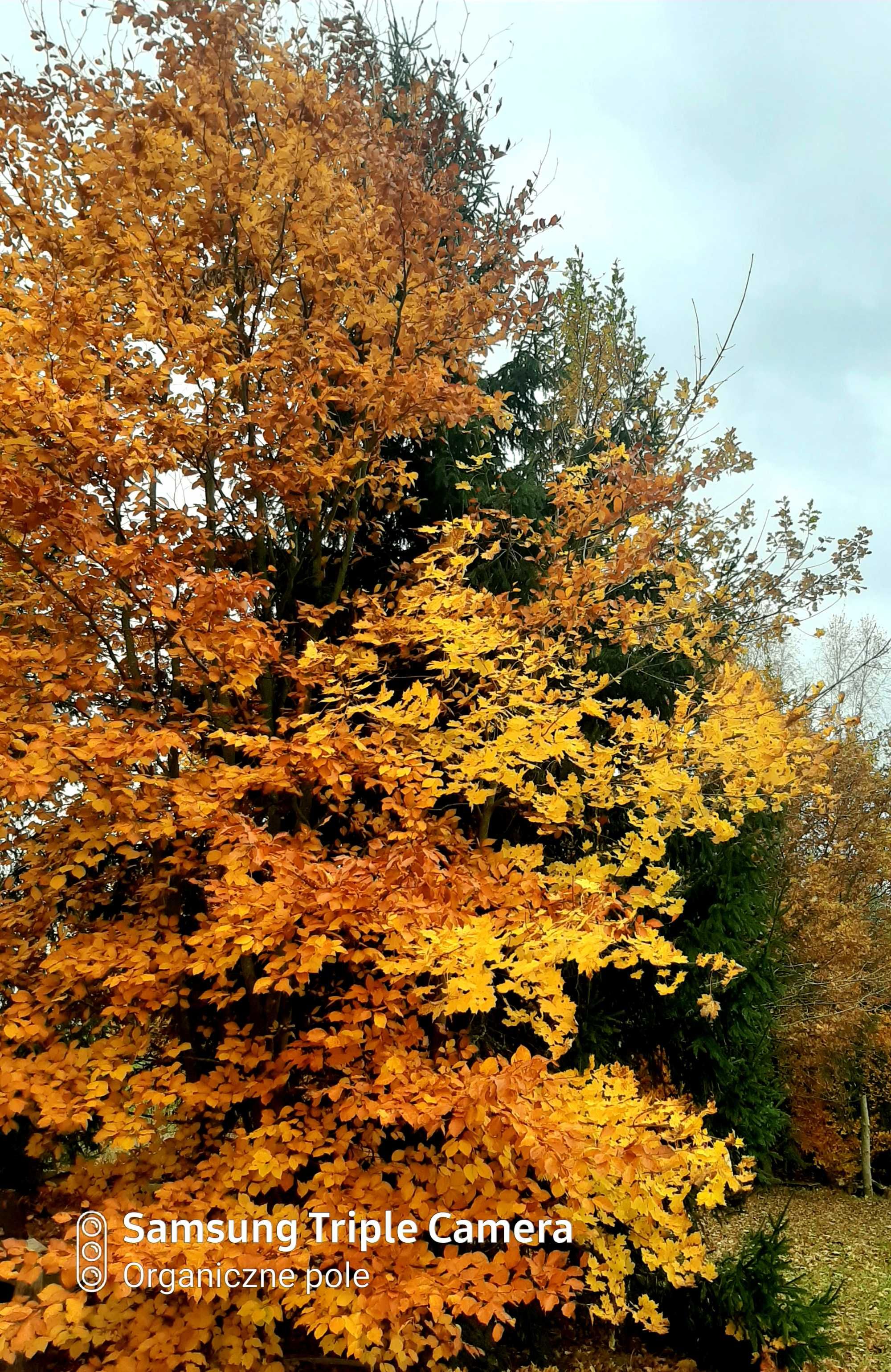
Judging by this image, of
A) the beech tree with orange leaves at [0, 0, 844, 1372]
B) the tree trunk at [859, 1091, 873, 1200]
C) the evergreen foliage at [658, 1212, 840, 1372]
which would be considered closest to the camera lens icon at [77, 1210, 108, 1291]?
the beech tree with orange leaves at [0, 0, 844, 1372]

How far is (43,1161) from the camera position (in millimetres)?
6242

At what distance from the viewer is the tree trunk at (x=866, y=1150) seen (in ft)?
49.2

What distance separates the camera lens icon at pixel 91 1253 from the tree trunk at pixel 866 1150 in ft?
51.8

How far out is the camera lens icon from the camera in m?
2.71

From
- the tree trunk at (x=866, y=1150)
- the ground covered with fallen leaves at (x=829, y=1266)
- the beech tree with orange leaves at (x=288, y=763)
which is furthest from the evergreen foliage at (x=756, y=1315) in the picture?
the tree trunk at (x=866, y=1150)

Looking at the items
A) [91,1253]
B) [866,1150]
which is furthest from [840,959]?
[91,1253]

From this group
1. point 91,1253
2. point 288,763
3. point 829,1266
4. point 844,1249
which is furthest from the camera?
point 844,1249

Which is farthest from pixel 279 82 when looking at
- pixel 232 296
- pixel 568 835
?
pixel 568 835

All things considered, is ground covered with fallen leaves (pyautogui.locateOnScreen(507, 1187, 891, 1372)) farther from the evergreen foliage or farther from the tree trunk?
the tree trunk

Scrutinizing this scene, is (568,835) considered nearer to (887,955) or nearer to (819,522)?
(819,522)

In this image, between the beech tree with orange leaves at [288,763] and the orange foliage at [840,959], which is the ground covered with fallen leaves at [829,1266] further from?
the orange foliage at [840,959]

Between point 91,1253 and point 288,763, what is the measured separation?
1.93 metres

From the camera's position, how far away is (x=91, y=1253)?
2.77 metres

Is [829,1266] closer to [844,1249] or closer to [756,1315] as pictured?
[844,1249]
